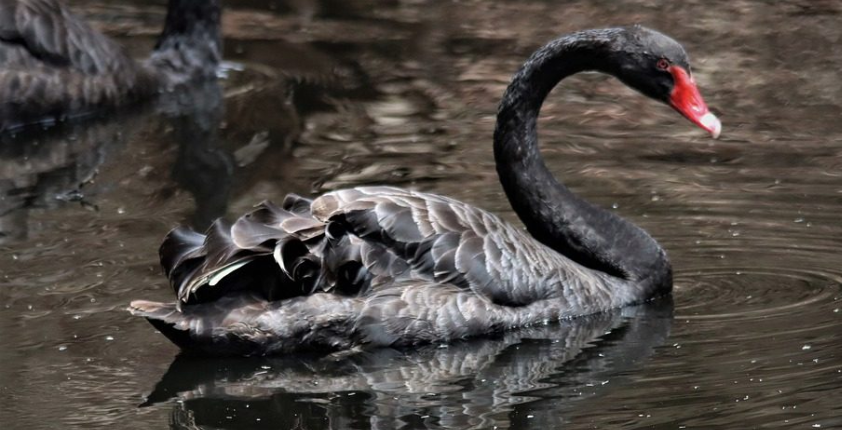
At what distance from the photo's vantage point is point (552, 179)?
23.7 feet

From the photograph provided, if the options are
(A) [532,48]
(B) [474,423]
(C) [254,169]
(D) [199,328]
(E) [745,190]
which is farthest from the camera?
(A) [532,48]

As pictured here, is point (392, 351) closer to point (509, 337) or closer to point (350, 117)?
point (509, 337)

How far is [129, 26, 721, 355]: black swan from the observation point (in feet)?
20.5

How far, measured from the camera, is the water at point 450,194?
581 cm

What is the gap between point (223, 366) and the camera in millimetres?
6312

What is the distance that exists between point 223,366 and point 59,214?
2.33m

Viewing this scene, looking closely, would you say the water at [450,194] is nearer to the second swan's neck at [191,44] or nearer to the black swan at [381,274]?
the black swan at [381,274]

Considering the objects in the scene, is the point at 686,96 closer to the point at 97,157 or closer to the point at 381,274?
the point at 381,274

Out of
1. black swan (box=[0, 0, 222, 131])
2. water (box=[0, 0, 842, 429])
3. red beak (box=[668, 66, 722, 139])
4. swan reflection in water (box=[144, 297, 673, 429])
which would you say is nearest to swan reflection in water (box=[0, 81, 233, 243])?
water (box=[0, 0, 842, 429])

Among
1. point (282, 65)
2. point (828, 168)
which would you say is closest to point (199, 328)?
point (828, 168)

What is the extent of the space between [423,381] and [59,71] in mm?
5604

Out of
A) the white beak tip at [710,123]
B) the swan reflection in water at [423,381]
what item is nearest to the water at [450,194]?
the swan reflection in water at [423,381]

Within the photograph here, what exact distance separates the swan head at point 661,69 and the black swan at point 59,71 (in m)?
4.85

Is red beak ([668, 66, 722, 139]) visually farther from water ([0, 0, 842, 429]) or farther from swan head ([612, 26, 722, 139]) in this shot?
water ([0, 0, 842, 429])
